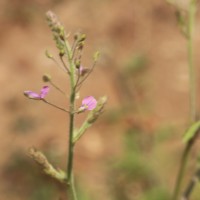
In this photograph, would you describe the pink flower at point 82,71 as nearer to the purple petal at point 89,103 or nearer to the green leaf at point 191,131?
the purple petal at point 89,103

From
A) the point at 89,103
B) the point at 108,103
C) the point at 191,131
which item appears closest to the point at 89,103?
the point at 89,103

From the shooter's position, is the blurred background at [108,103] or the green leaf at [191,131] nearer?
the green leaf at [191,131]

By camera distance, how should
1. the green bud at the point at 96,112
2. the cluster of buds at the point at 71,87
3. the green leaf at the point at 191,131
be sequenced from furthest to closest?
1. the green leaf at the point at 191,131
2. the green bud at the point at 96,112
3. the cluster of buds at the point at 71,87

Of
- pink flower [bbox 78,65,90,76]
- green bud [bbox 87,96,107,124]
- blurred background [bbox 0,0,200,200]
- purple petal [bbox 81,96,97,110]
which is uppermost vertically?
pink flower [bbox 78,65,90,76]

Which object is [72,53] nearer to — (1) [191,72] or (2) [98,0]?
(1) [191,72]

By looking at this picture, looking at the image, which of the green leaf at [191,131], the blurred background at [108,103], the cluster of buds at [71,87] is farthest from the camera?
the blurred background at [108,103]

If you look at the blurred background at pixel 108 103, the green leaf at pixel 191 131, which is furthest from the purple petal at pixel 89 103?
the blurred background at pixel 108 103

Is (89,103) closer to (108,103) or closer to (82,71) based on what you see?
(82,71)

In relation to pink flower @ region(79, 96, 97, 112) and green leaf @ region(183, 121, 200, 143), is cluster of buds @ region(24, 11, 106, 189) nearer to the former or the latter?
pink flower @ region(79, 96, 97, 112)

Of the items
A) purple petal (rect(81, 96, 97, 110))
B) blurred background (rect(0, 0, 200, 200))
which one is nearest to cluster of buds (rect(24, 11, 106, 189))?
purple petal (rect(81, 96, 97, 110))
